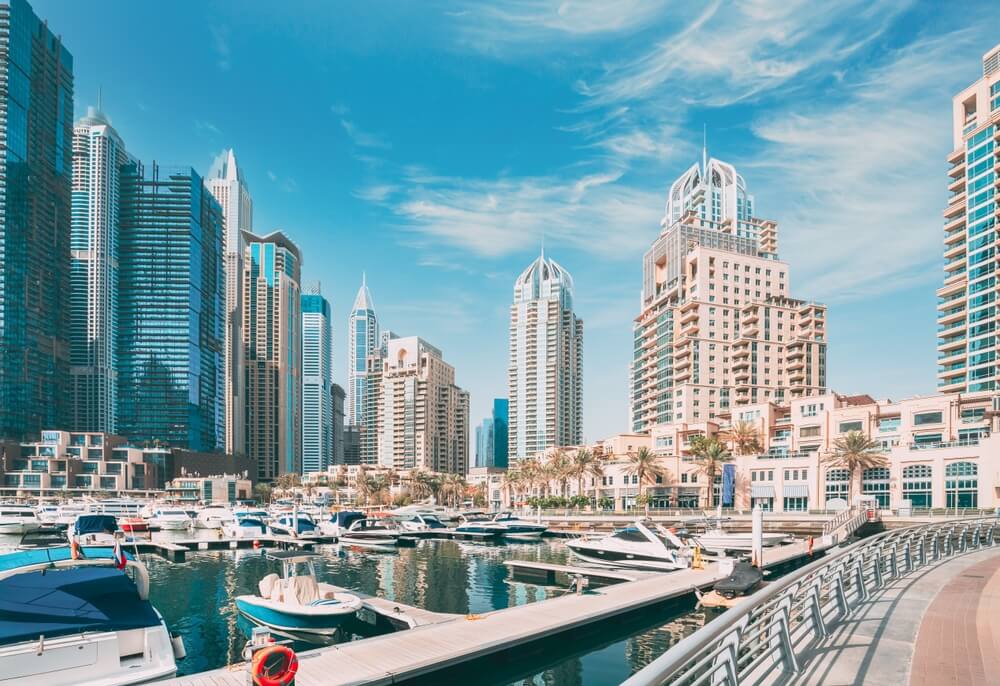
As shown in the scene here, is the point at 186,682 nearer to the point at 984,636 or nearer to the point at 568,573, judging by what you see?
the point at 984,636

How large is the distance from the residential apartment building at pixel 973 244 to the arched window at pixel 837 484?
32.1 m

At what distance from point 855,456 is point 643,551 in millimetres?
45702

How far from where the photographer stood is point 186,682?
1761 cm

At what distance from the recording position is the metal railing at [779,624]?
707 centimetres

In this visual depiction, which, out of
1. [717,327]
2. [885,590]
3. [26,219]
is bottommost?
[885,590]

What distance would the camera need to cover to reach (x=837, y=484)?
86875 mm

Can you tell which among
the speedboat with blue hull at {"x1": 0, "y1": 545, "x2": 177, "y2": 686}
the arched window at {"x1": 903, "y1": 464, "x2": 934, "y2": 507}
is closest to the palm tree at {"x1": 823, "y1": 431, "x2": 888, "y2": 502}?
the arched window at {"x1": 903, "y1": 464, "x2": 934, "y2": 507}

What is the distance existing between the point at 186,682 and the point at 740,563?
26666 mm

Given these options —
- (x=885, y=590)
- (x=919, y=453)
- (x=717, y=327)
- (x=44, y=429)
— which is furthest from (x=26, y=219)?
(x=885, y=590)

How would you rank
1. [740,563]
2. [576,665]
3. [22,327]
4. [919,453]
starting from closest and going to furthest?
[576,665] < [740,563] < [919,453] < [22,327]

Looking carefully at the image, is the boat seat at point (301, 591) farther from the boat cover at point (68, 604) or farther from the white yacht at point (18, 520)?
the white yacht at point (18, 520)

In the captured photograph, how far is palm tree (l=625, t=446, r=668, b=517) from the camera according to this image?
105m

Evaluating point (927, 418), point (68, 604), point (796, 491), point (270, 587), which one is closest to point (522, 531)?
point (796, 491)

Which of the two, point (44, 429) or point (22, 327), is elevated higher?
point (22, 327)
